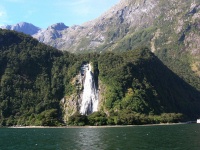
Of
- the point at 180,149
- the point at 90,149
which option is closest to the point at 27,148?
the point at 90,149

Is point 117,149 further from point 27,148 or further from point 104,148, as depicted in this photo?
point 27,148

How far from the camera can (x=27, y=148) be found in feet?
320

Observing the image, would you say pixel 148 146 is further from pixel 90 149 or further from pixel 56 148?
pixel 56 148

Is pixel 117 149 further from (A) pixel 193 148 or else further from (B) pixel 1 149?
(B) pixel 1 149

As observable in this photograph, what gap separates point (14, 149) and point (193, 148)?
168 feet

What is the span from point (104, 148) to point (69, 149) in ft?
32.9

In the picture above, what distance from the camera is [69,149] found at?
92.2m

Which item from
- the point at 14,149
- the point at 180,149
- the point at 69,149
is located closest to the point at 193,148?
the point at 180,149

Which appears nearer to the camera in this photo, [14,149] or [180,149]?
[180,149]

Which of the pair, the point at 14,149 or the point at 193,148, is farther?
the point at 14,149

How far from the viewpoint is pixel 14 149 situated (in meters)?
94.7

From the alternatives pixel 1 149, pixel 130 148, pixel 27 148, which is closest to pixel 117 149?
pixel 130 148

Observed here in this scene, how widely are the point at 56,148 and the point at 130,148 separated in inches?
877

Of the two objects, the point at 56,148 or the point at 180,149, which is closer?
the point at 180,149
